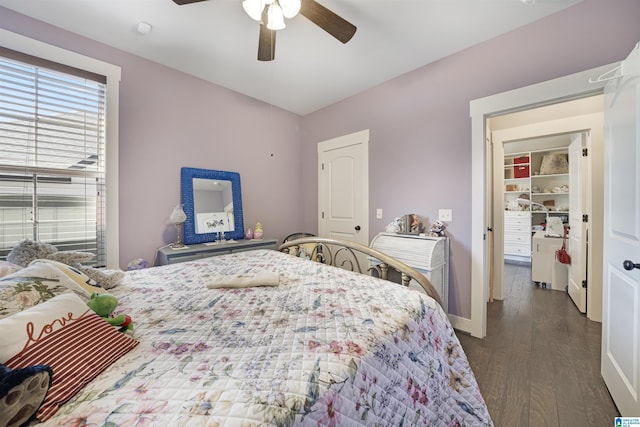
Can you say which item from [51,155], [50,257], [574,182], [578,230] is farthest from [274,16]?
[574,182]

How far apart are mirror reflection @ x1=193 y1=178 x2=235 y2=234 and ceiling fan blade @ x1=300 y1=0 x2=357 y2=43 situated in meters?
2.00

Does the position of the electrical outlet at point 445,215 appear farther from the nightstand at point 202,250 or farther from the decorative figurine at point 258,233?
the decorative figurine at point 258,233

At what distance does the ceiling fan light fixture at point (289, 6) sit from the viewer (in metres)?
1.44

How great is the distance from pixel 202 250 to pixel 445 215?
245 centimetres

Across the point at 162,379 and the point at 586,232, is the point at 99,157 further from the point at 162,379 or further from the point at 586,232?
the point at 586,232

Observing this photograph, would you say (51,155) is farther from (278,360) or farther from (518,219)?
(518,219)

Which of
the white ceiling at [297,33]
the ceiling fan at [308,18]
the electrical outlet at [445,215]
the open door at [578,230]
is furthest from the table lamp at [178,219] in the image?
the open door at [578,230]

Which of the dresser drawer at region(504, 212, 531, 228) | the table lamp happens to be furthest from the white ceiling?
the dresser drawer at region(504, 212, 531, 228)

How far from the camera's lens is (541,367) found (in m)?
1.80

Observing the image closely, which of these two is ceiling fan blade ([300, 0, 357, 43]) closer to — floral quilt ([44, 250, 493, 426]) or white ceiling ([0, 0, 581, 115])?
white ceiling ([0, 0, 581, 115])

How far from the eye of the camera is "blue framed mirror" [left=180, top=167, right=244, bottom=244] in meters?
2.68

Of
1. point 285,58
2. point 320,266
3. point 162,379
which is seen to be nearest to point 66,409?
point 162,379

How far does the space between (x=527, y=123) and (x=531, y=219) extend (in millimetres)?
2956

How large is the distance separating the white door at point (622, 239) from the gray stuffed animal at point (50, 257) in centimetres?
275
